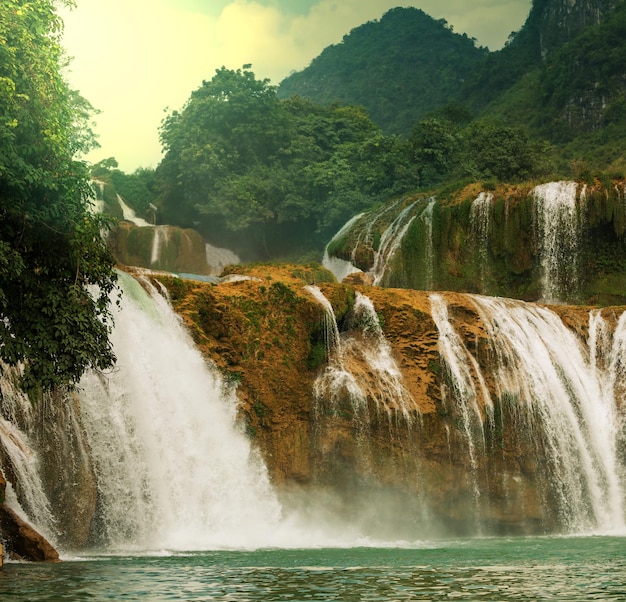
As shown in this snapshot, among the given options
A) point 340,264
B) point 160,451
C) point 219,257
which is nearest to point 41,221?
point 160,451

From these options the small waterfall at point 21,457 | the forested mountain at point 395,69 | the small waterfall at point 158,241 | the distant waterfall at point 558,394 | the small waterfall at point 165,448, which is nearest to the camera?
the small waterfall at point 21,457

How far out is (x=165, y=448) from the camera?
18.0m

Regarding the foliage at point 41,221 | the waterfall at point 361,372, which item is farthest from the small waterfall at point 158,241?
the foliage at point 41,221

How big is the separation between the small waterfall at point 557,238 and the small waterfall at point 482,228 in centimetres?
167

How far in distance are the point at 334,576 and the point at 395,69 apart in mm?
96505

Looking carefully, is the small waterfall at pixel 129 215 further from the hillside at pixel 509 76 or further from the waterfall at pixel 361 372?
the waterfall at pixel 361 372

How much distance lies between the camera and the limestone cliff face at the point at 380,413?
20594 millimetres

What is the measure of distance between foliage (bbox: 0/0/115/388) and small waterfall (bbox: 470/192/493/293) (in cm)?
1972

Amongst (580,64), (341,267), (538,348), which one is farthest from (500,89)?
(538,348)

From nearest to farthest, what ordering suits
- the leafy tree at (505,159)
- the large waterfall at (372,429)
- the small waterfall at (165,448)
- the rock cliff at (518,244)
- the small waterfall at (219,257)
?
the small waterfall at (165,448)
the large waterfall at (372,429)
the rock cliff at (518,244)
the leafy tree at (505,159)
the small waterfall at (219,257)

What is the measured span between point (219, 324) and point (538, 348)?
8254 mm

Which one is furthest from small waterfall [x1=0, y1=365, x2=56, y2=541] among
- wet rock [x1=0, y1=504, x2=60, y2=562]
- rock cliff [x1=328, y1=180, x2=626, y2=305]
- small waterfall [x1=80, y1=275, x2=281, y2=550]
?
rock cliff [x1=328, y1=180, x2=626, y2=305]

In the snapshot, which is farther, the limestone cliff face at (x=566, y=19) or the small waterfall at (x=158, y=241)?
the limestone cliff face at (x=566, y=19)

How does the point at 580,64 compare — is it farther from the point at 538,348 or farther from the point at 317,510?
the point at 317,510
